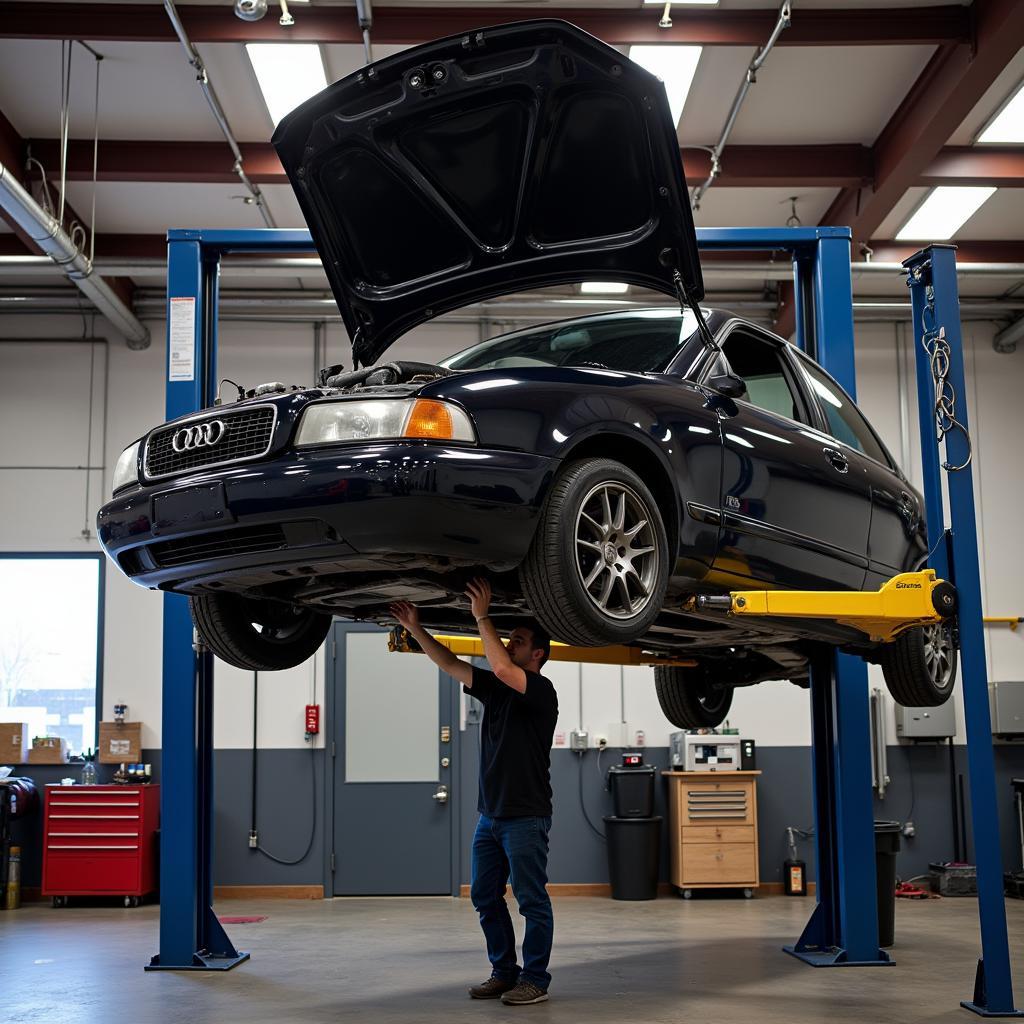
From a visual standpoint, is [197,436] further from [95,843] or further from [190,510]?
[95,843]

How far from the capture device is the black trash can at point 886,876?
7035 millimetres

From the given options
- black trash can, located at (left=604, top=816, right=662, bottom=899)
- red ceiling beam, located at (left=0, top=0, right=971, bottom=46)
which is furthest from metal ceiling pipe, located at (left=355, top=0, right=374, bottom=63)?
black trash can, located at (left=604, top=816, right=662, bottom=899)

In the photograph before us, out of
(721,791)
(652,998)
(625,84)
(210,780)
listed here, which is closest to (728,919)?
(721,791)

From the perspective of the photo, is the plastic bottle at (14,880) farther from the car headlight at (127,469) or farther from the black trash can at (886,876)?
the car headlight at (127,469)

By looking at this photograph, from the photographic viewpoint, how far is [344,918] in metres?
8.94

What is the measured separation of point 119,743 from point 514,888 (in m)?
6.60

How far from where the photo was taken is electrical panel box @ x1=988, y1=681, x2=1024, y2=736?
35.2 ft

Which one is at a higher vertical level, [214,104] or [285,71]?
[285,71]

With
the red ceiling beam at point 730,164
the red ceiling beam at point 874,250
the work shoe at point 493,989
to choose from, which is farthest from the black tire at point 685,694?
the red ceiling beam at point 874,250

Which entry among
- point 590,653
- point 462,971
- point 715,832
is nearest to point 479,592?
point 590,653

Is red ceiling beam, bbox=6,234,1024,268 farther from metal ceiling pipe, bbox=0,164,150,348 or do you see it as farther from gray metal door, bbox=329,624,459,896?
gray metal door, bbox=329,624,459,896

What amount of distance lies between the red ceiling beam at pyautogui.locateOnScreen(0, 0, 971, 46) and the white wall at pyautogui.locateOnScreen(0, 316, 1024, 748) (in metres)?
4.40

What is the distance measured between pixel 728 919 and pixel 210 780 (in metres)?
4.24

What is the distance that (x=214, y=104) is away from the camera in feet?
25.3
